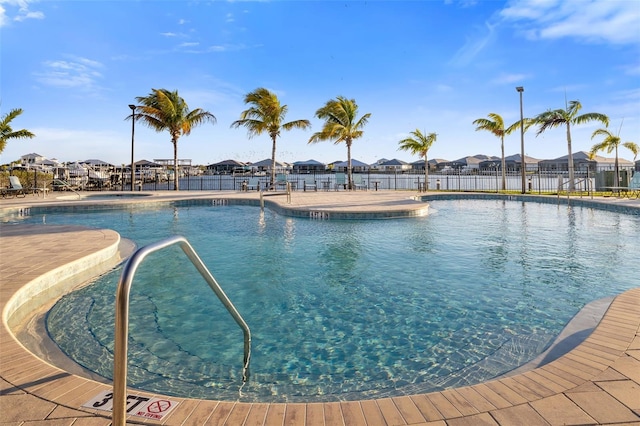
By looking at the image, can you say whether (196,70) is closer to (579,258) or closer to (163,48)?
(163,48)

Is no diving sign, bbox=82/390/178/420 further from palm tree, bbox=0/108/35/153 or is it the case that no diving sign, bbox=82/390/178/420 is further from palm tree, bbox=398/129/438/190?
palm tree, bbox=398/129/438/190

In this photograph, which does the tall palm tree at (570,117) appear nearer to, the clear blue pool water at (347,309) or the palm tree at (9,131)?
the clear blue pool water at (347,309)

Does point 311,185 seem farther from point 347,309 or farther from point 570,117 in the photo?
point 347,309

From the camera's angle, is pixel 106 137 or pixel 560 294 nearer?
pixel 560 294

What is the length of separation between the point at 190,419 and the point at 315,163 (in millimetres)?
45615

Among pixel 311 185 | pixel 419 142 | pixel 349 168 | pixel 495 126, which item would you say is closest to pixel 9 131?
pixel 349 168

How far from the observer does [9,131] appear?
19359 mm

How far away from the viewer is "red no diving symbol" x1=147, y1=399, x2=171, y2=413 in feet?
6.91

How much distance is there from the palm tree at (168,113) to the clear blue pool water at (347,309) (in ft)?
59.8

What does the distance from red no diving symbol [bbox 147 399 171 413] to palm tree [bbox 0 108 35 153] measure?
2381 centimetres

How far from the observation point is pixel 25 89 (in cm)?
1591

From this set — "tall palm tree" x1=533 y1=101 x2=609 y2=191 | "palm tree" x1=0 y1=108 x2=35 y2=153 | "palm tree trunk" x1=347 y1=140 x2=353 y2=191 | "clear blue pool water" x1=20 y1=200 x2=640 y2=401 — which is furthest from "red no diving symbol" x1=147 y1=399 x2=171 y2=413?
"palm tree trunk" x1=347 y1=140 x2=353 y2=191

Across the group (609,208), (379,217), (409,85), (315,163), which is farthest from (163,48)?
(315,163)

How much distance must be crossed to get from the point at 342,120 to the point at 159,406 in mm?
25175
